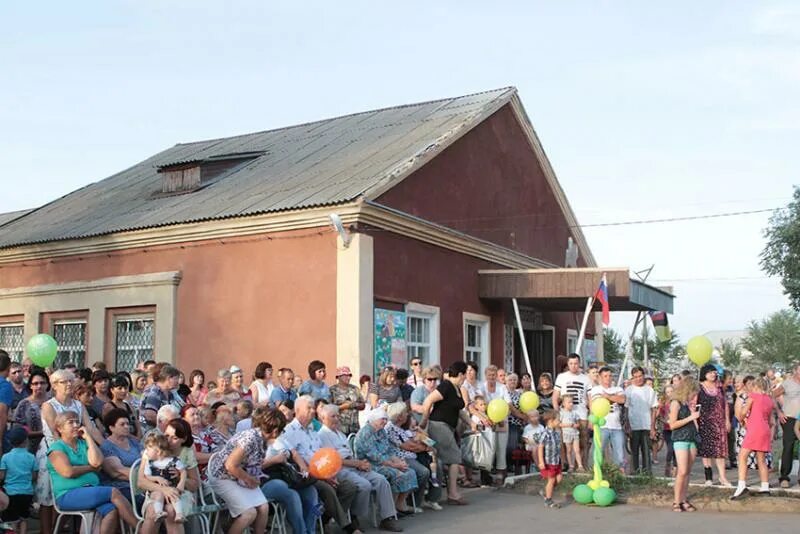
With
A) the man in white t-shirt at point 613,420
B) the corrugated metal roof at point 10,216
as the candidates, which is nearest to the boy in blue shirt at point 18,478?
the man in white t-shirt at point 613,420

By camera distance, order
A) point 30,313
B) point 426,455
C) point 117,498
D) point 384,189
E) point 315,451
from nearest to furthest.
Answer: point 117,498, point 315,451, point 426,455, point 384,189, point 30,313

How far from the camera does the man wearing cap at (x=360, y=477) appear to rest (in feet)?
31.2

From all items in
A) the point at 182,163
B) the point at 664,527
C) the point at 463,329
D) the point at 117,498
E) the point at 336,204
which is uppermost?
the point at 182,163

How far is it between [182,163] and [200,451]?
1130 centimetres

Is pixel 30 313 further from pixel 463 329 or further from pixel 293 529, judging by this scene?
pixel 293 529

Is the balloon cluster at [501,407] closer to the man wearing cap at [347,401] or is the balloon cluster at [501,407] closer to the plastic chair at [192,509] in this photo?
the man wearing cap at [347,401]

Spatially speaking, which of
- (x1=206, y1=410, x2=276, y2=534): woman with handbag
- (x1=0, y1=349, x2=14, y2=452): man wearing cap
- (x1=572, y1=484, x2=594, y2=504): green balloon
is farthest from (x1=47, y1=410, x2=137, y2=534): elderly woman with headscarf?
(x1=572, y1=484, x2=594, y2=504): green balloon

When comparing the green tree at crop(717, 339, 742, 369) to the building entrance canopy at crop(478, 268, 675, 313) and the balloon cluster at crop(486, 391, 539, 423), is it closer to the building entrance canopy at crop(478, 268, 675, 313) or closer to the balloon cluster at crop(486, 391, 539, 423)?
the building entrance canopy at crop(478, 268, 675, 313)

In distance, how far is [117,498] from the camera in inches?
299

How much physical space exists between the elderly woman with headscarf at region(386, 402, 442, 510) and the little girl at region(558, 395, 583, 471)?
3028 mm

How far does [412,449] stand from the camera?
10.8 m

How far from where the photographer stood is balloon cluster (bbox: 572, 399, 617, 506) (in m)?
11.1

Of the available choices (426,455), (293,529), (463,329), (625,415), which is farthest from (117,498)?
(463,329)

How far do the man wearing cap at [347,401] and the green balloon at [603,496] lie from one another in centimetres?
306
